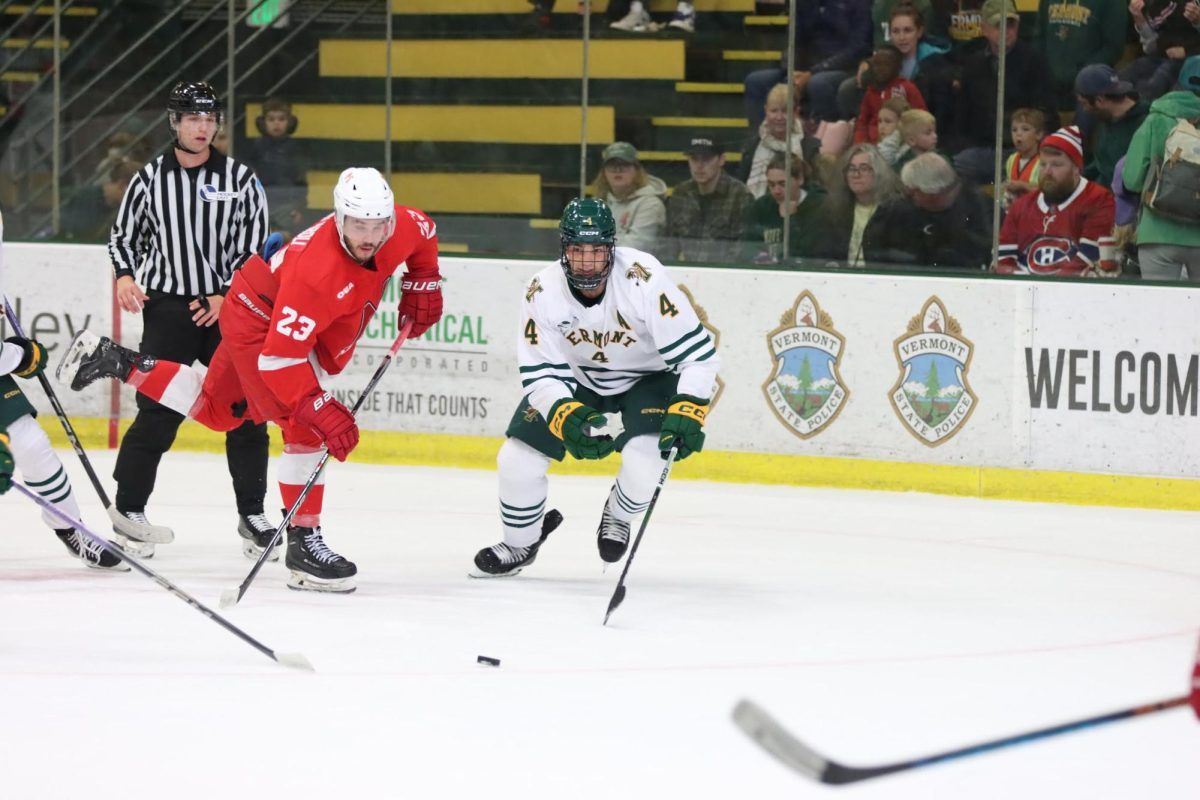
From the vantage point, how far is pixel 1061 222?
6230 mm

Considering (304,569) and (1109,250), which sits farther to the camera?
(1109,250)

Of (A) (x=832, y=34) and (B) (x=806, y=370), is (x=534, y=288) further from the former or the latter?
(A) (x=832, y=34)

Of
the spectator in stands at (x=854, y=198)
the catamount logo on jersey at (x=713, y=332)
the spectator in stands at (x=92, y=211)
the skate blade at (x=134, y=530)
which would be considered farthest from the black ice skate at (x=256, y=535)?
the spectator in stands at (x=92, y=211)

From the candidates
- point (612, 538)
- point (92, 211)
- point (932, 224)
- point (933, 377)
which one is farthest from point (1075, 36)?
point (92, 211)

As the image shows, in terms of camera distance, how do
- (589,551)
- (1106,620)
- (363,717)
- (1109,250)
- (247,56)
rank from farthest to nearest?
(247,56) < (1109,250) < (589,551) < (1106,620) < (363,717)

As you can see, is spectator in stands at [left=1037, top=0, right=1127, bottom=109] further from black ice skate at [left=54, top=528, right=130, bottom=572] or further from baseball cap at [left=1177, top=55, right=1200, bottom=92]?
black ice skate at [left=54, top=528, right=130, bottom=572]

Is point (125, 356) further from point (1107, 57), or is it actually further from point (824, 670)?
point (1107, 57)

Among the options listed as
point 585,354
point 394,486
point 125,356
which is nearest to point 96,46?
point 394,486

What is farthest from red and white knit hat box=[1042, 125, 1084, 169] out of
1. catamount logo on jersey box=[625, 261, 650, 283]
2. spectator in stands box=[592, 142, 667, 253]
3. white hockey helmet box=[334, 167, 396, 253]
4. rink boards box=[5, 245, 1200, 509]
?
white hockey helmet box=[334, 167, 396, 253]

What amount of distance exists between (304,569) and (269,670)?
0.85 meters

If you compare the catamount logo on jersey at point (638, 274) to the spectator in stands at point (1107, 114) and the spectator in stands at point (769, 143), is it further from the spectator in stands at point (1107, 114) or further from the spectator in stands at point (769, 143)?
the spectator in stands at point (1107, 114)

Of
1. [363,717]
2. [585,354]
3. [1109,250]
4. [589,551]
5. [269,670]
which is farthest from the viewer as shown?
[1109,250]

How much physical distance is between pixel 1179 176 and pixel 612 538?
8.64ft

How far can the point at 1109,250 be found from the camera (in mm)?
6145
